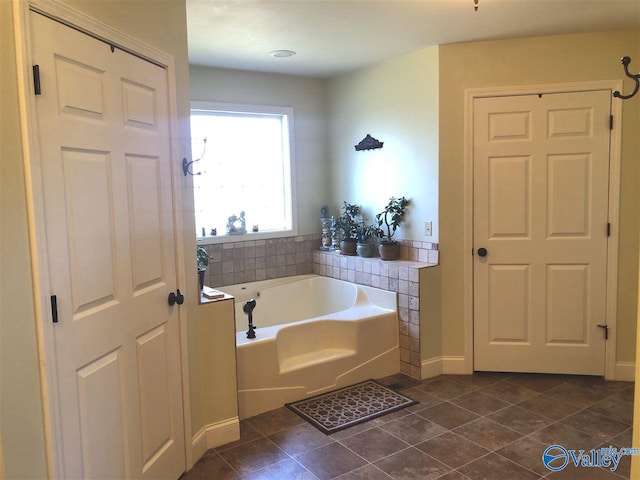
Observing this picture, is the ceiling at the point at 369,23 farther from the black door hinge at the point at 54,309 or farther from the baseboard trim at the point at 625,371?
the baseboard trim at the point at 625,371

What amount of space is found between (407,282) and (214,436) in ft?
5.65

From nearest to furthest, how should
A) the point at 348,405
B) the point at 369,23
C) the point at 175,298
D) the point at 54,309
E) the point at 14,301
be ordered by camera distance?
the point at 14,301, the point at 54,309, the point at 175,298, the point at 369,23, the point at 348,405

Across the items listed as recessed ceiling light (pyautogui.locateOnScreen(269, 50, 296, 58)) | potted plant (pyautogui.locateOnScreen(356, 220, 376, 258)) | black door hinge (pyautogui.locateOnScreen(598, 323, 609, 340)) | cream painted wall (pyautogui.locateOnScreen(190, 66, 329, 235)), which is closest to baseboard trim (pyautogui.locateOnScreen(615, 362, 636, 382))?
black door hinge (pyautogui.locateOnScreen(598, 323, 609, 340))

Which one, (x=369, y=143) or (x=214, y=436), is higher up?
(x=369, y=143)

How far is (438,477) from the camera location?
2438mm

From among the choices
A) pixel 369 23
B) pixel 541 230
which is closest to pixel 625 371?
pixel 541 230

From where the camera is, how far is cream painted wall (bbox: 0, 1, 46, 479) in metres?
1.46

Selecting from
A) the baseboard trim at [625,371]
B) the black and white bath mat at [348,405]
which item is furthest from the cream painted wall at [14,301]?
the baseboard trim at [625,371]

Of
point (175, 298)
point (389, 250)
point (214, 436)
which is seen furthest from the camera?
point (389, 250)

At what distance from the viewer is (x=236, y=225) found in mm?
4352

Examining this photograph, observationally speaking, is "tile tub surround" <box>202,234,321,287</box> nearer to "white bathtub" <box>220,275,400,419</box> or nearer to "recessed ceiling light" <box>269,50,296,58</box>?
"white bathtub" <box>220,275,400,419</box>

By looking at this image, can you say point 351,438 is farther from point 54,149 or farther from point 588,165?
point 588,165

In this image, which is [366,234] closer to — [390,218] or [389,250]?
[390,218]

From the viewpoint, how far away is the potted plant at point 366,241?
413 cm
